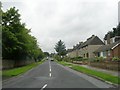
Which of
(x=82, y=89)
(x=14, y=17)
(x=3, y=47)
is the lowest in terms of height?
(x=82, y=89)

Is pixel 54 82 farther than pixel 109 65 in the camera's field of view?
No

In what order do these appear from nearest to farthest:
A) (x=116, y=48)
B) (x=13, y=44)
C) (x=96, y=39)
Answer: (x=13, y=44) < (x=116, y=48) < (x=96, y=39)

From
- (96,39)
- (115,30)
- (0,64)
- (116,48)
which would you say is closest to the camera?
(0,64)

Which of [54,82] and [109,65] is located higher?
[109,65]

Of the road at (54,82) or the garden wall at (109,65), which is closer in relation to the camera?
the road at (54,82)

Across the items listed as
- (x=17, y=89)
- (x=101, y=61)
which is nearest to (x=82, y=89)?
(x=17, y=89)

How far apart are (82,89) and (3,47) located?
50.0 feet

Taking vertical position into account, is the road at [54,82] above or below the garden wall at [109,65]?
below

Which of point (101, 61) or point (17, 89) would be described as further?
point (101, 61)

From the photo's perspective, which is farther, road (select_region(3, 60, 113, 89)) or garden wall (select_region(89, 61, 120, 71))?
garden wall (select_region(89, 61, 120, 71))

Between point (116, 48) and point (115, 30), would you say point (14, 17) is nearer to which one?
point (116, 48)

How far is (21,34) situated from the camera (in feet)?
129

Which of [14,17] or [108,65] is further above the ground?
[14,17]

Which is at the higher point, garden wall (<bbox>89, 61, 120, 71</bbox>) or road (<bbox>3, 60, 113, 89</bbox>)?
garden wall (<bbox>89, 61, 120, 71</bbox>)
